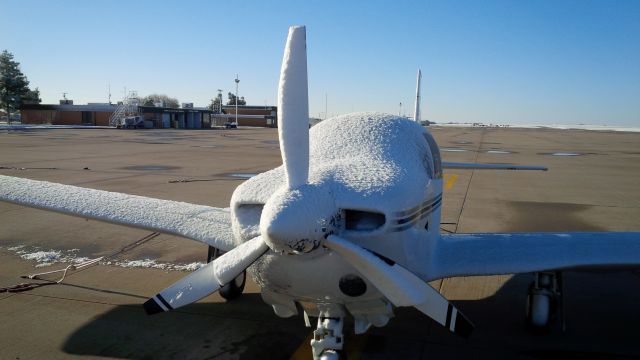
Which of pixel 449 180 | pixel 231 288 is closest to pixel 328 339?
pixel 231 288

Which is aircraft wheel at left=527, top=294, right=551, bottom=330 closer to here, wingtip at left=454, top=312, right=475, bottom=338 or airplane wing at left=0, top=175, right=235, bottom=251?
wingtip at left=454, top=312, right=475, bottom=338

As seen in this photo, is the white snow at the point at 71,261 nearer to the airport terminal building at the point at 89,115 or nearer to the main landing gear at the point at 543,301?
the main landing gear at the point at 543,301

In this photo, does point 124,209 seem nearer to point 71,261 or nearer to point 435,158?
point 71,261

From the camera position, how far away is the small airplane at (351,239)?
376 cm

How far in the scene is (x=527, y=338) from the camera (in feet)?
19.5

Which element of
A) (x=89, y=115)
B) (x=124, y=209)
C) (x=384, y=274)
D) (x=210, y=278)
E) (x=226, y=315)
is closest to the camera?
(x=384, y=274)

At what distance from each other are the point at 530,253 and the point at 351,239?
2672 millimetres

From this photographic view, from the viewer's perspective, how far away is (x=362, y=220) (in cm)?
400

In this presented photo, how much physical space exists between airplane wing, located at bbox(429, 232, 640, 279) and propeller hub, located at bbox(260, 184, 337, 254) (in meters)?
2.06

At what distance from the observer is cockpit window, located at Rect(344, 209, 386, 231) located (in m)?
3.96

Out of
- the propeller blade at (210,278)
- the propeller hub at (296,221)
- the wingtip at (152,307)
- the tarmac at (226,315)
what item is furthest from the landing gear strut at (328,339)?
the wingtip at (152,307)

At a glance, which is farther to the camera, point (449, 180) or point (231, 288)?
point (449, 180)

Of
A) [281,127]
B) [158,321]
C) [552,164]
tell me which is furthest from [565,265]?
[552,164]

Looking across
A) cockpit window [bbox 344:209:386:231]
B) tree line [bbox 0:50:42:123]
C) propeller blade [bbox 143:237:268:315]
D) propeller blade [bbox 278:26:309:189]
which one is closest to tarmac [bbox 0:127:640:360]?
propeller blade [bbox 143:237:268:315]
